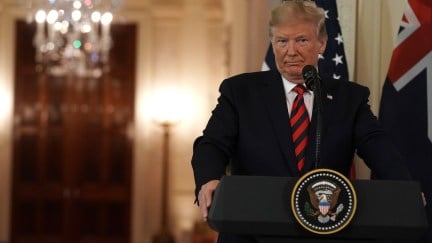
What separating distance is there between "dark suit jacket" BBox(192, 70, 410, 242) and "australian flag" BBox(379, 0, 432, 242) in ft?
4.07

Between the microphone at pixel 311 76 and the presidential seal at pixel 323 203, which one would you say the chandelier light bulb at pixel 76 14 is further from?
the presidential seal at pixel 323 203

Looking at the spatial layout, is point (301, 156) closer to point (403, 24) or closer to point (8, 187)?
point (403, 24)

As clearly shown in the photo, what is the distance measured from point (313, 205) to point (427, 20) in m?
1.98

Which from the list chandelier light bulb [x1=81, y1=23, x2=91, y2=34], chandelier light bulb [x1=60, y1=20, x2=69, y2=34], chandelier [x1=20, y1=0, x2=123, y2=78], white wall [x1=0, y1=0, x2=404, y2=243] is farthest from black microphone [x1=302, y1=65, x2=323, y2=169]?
white wall [x1=0, y1=0, x2=404, y2=243]

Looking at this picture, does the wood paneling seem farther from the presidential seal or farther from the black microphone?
the presidential seal

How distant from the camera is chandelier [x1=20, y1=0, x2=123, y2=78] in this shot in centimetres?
914

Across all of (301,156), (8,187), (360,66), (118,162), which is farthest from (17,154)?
(301,156)

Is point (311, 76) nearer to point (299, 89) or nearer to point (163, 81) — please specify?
point (299, 89)

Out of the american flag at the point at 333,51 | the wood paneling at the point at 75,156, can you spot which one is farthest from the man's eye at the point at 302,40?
the wood paneling at the point at 75,156

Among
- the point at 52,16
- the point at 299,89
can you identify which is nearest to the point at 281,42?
the point at 299,89

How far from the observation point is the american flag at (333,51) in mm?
3844

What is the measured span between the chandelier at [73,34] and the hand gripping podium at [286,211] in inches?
288

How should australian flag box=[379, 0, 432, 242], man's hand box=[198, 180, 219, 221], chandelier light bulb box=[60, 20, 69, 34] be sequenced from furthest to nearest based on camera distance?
chandelier light bulb box=[60, 20, 69, 34], australian flag box=[379, 0, 432, 242], man's hand box=[198, 180, 219, 221]

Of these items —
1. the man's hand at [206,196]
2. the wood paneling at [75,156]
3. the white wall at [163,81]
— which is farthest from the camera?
the wood paneling at [75,156]
